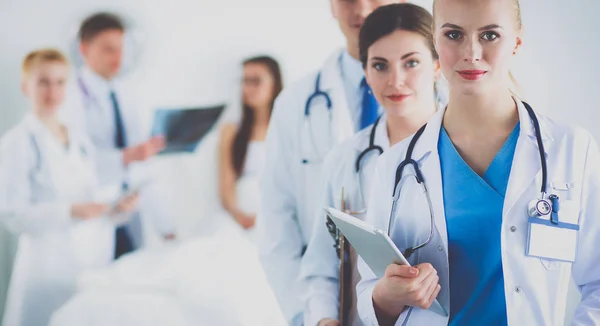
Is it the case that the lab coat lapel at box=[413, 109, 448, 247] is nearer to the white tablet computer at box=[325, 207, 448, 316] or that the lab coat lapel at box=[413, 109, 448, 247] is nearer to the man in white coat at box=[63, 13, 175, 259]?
the white tablet computer at box=[325, 207, 448, 316]

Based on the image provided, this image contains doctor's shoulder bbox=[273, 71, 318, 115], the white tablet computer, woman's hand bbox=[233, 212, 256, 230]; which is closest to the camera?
the white tablet computer

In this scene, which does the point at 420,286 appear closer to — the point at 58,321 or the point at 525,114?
the point at 525,114

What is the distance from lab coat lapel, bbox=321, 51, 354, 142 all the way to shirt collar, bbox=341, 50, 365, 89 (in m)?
0.02

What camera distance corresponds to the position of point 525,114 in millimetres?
1258

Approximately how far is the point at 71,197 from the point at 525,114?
6.19ft

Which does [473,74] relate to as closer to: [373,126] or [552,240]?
[552,240]

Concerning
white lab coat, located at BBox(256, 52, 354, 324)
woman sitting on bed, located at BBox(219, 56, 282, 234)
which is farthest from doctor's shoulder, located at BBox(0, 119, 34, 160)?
white lab coat, located at BBox(256, 52, 354, 324)

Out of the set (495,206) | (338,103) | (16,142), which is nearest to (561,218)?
(495,206)

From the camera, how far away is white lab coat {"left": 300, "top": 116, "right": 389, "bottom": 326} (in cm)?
161

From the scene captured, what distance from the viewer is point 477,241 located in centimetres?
125

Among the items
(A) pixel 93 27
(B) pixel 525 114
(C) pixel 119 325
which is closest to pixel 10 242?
(C) pixel 119 325

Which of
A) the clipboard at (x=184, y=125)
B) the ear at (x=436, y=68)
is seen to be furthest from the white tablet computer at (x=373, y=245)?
the clipboard at (x=184, y=125)

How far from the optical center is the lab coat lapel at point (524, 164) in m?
1.23

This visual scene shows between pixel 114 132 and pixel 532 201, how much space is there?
74.6 inches
